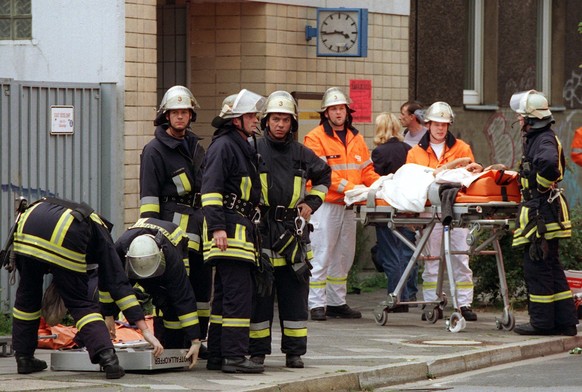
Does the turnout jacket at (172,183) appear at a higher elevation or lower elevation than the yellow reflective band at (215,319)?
higher

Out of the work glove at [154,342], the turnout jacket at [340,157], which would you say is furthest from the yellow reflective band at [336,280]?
the work glove at [154,342]

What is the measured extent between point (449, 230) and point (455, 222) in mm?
192

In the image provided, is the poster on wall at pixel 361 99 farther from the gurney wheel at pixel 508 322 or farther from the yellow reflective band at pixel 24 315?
the yellow reflective band at pixel 24 315

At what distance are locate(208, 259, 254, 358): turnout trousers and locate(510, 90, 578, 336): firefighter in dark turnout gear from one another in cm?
362

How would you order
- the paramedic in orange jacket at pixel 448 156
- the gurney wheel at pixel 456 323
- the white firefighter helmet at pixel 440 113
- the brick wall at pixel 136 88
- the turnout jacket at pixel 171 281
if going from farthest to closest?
the brick wall at pixel 136 88 < the paramedic in orange jacket at pixel 448 156 < the white firefighter helmet at pixel 440 113 < the gurney wheel at pixel 456 323 < the turnout jacket at pixel 171 281

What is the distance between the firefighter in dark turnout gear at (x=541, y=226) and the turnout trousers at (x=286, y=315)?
307 cm

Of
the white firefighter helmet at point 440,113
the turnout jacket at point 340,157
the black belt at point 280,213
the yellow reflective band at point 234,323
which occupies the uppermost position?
the white firefighter helmet at point 440,113

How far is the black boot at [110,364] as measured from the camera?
10094 mm

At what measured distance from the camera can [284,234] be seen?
35.8 ft

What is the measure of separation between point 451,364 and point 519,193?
2565 millimetres

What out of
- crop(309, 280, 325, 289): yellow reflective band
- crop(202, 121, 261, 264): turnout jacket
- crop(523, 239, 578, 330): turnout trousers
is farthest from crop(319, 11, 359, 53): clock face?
crop(202, 121, 261, 264): turnout jacket

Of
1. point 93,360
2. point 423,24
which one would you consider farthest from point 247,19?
point 93,360

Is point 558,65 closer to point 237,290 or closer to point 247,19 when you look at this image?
point 247,19

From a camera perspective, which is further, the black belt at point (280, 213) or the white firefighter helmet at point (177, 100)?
the white firefighter helmet at point (177, 100)
